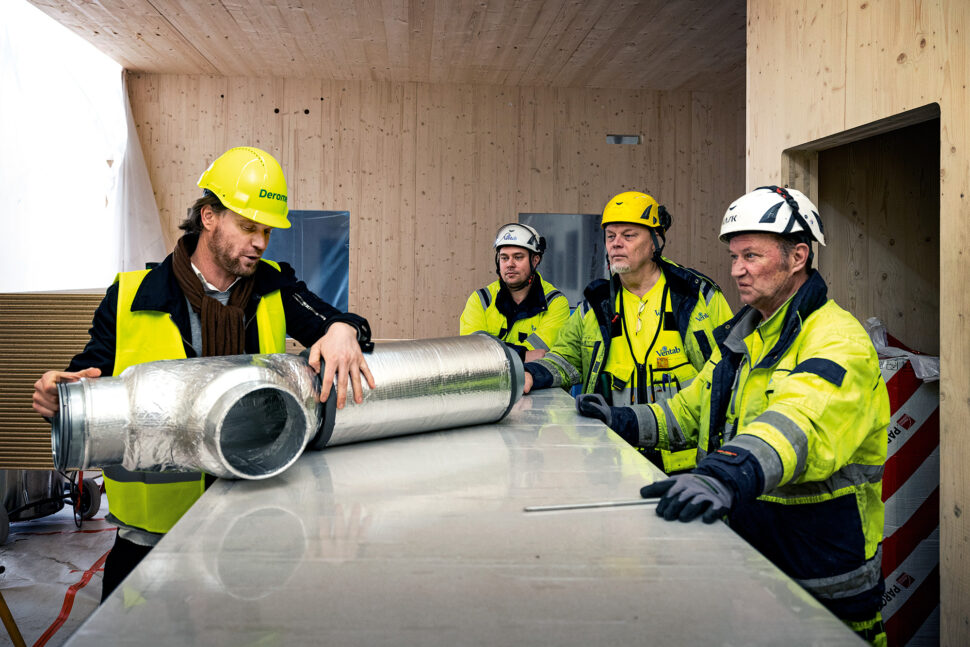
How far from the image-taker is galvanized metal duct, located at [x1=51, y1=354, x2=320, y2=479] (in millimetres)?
1615

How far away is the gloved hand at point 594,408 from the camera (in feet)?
8.31

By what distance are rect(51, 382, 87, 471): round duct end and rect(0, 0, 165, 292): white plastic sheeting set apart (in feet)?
13.1

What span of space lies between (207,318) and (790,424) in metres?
1.67

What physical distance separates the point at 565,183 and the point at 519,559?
7.27m

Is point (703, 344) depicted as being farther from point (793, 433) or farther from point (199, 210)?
point (199, 210)

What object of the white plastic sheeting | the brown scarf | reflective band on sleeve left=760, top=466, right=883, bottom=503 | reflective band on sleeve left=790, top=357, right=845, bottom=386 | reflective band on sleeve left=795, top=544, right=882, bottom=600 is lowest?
reflective band on sleeve left=795, top=544, right=882, bottom=600

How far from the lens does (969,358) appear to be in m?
2.56

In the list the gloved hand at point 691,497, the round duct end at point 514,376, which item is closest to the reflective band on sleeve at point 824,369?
the gloved hand at point 691,497

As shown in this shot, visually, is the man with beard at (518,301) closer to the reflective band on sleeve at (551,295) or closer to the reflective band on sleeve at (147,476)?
the reflective band on sleeve at (551,295)

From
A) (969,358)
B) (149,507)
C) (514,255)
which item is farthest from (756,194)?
(514,255)

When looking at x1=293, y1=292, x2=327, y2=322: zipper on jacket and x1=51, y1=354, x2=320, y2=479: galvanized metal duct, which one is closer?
x1=51, y1=354, x2=320, y2=479: galvanized metal duct

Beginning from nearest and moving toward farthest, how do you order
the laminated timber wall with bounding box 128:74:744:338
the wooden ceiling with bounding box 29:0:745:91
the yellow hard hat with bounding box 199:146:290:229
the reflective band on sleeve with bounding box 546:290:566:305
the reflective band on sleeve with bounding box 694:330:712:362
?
the yellow hard hat with bounding box 199:146:290:229
the reflective band on sleeve with bounding box 694:330:712:362
the reflective band on sleeve with bounding box 546:290:566:305
the wooden ceiling with bounding box 29:0:745:91
the laminated timber wall with bounding box 128:74:744:338

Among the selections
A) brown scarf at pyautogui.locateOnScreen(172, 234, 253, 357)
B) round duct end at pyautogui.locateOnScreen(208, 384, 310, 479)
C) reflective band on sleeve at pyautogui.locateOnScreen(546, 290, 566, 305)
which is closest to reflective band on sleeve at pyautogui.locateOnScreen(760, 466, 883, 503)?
round duct end at pyautogui.locateOnScreen(208, 384, 310, 479)

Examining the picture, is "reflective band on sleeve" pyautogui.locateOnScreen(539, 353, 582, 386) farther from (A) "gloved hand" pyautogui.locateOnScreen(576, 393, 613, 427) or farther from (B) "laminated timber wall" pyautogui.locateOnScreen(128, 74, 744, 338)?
(B) "laminated timber wall" pyautogui.locateOnScreen(128, 74, 744, 338)
